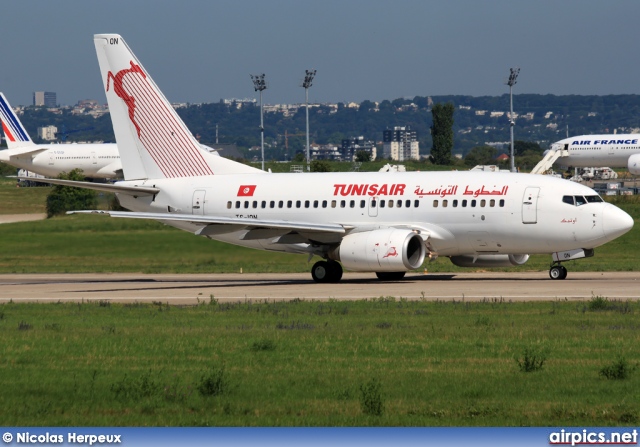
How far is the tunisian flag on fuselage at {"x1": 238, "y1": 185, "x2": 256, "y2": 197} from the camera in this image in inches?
1763

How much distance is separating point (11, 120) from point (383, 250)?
115933mm

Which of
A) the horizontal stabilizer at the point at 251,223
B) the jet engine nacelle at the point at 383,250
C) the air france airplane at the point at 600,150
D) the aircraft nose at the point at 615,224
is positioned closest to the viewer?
the aircraft nose at the point at 615,224

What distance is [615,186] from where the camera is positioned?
447 feet

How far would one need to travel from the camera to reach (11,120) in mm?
146375

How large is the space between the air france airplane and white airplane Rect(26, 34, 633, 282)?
334 feet

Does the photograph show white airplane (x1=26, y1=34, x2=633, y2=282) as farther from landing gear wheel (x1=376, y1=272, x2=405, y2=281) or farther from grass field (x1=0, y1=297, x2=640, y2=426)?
grass field (x1=0, y1=297, x2=640, y2=426)

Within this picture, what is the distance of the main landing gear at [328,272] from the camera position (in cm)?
4234

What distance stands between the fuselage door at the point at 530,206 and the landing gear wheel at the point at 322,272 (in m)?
7.66

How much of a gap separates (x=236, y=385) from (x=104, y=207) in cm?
5049

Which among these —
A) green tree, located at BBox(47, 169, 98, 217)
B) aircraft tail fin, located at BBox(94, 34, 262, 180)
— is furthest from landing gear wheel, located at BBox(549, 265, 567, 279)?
green tree, located at BBox(47, 169, 98, 217)

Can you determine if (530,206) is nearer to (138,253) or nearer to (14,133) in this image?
(138,253)

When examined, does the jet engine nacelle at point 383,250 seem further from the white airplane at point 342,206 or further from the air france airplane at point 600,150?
the air france airplane at point 600,150

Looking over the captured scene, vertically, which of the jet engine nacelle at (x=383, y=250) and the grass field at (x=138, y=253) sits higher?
the jet engine nacelle at (x=383, y=250)

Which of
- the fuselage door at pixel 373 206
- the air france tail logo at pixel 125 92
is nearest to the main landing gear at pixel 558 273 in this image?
the fuselage door at pixel 373 206
